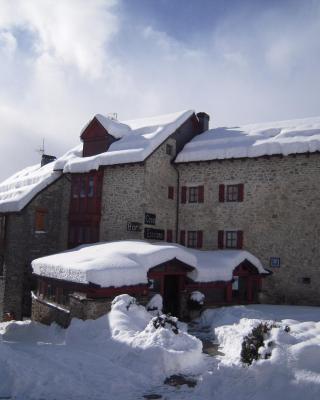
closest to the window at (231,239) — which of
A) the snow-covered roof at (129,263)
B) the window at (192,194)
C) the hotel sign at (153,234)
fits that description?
the snow-covered roof at (129,263)

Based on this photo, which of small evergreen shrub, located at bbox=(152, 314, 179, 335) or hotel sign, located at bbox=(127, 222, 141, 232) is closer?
small evergreen shrub, located at bbox=(152, 314, 179, 335)

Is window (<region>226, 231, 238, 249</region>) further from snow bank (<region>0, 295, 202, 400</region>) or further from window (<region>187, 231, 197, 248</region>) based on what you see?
snow bank (<region>0, 295, 202, 400</region>)

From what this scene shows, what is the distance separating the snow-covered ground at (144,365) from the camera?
8.29 metres

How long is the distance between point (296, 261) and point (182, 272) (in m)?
5.96

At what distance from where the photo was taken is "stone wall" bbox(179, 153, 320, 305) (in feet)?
66.6

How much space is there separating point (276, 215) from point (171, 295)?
21.2 ft

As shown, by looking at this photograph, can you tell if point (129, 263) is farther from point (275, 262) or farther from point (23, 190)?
point (23, 190)

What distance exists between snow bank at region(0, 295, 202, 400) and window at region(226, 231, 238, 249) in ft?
30.0

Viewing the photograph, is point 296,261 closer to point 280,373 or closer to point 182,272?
point 182,272

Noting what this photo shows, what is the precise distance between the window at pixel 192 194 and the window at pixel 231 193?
3.65ft

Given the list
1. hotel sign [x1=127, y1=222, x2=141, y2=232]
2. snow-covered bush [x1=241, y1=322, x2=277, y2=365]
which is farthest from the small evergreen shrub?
hotel sign [x1=127, y1=222, x2=141, y2=232]

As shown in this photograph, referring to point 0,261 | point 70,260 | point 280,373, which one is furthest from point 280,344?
point 0,261

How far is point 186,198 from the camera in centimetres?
2367

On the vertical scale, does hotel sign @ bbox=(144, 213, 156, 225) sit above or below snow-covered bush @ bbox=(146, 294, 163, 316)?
above
